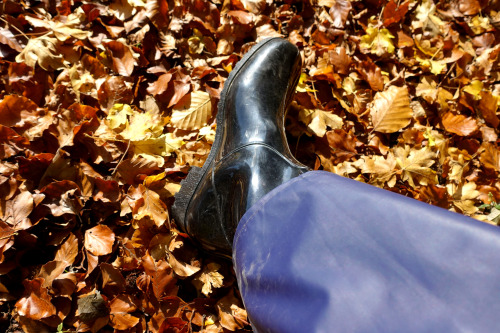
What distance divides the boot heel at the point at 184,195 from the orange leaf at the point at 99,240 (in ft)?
0.64

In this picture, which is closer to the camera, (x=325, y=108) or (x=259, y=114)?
(x=259, y=114)

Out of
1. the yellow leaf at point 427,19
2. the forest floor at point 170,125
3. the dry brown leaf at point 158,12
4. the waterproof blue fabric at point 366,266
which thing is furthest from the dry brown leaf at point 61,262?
the yellow leaf at point 427,19

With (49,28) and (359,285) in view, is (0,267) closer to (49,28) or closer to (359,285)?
(49,28)

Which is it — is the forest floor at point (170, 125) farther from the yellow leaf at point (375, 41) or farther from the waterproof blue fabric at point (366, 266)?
the waterproof blue fabric at point (366, 266)

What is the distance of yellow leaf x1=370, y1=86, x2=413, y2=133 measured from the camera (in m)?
1.36

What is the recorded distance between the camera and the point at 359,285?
614mm

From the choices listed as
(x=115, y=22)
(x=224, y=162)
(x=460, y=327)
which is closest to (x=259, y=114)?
(x=224, y=162)

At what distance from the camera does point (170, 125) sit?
4.15 ft

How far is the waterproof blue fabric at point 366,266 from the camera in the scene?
57 cm

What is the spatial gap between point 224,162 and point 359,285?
0.55 meters

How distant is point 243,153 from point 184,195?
0.23 metres

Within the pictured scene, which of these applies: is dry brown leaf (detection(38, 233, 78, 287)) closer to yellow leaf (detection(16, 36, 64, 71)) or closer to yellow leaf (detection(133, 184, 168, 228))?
yellow leaf (detection(133, 184, 168, 228))

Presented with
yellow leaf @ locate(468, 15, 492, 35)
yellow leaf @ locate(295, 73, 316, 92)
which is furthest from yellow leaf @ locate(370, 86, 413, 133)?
yellow leaf @ locate(468, 15, 492, 35)

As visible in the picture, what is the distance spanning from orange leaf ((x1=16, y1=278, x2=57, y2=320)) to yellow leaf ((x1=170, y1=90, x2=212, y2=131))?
0.62 m
